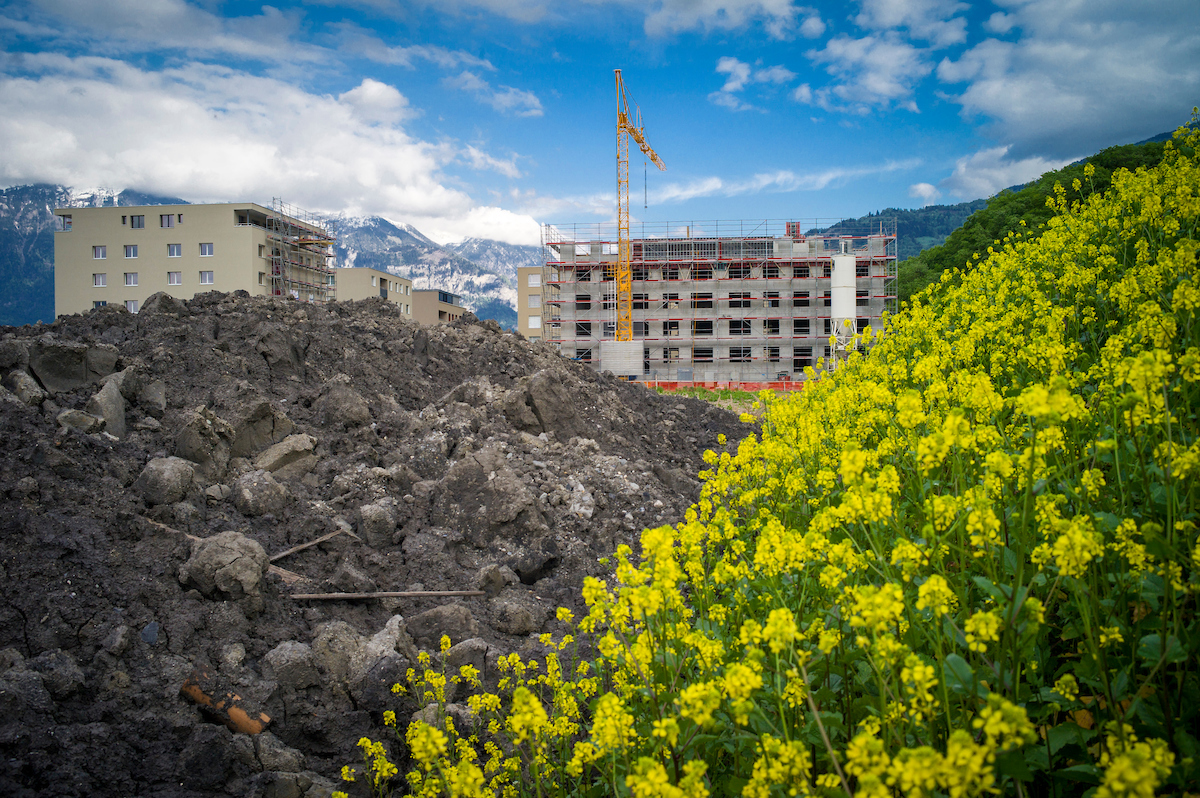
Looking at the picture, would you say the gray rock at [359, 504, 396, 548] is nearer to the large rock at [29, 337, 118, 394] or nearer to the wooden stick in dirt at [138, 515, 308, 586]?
the wooden stick in dirt at [138, 515, 308, 586]

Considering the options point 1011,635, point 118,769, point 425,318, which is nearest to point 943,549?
point 1011,635

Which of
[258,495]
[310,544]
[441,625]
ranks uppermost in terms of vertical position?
[258,495]

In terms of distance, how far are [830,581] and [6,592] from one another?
21.4 ft

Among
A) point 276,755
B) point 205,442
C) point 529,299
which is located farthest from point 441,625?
point 529,299

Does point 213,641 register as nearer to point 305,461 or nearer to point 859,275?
point 305,461

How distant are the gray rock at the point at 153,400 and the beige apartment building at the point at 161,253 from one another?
55125 mm

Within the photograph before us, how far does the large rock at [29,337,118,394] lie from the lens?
880cm

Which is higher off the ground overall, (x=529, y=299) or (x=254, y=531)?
(x=529, y=299)

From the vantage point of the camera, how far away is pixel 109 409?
815 centimetres

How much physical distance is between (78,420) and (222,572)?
12.2 ft

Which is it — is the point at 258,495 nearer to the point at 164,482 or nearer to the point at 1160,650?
the point at 164,482

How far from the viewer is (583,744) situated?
305 cm

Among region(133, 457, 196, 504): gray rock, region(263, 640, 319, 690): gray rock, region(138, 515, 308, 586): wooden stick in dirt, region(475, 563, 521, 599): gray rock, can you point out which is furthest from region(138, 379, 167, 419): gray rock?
region(475, 563, 521, 599): gray rock

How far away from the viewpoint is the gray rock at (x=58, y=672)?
4.48m
